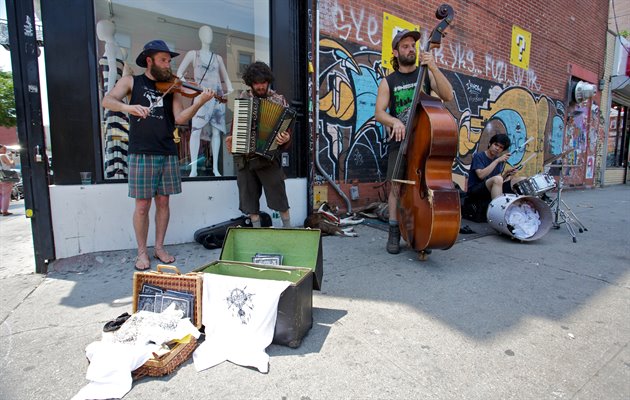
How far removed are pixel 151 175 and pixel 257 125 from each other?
101cm

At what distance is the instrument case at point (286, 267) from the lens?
171 cm

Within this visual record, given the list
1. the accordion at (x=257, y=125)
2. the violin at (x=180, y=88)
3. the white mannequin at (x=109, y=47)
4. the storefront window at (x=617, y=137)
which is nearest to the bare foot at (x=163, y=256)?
the accordion at (x=257, y=125)

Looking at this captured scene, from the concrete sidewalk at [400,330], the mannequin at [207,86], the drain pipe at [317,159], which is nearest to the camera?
the concrete sidewalk at [400,330]

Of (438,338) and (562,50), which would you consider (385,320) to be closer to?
(438,338)

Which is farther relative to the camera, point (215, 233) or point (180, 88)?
point (215, 233)

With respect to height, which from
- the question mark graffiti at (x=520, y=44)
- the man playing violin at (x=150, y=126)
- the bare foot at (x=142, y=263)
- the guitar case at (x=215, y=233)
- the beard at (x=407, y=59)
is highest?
the question mark graffiti at (x=520, y=44)

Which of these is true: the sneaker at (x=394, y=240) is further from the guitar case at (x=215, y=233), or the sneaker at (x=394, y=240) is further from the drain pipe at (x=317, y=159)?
the drain pipe at (x=317, y=159)

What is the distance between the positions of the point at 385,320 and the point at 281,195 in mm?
1792

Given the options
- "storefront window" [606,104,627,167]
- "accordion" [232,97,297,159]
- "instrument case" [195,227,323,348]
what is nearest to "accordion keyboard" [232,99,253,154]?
"accordion" [232,97,297,159]

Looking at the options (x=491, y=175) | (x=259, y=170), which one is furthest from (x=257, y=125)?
(x=491, y=175)

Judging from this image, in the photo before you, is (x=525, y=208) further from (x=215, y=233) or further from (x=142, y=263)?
(x=142, y=263)

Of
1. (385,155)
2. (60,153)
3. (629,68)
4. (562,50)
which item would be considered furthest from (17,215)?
(629,68)

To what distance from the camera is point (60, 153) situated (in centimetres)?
308

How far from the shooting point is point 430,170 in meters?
2.62
